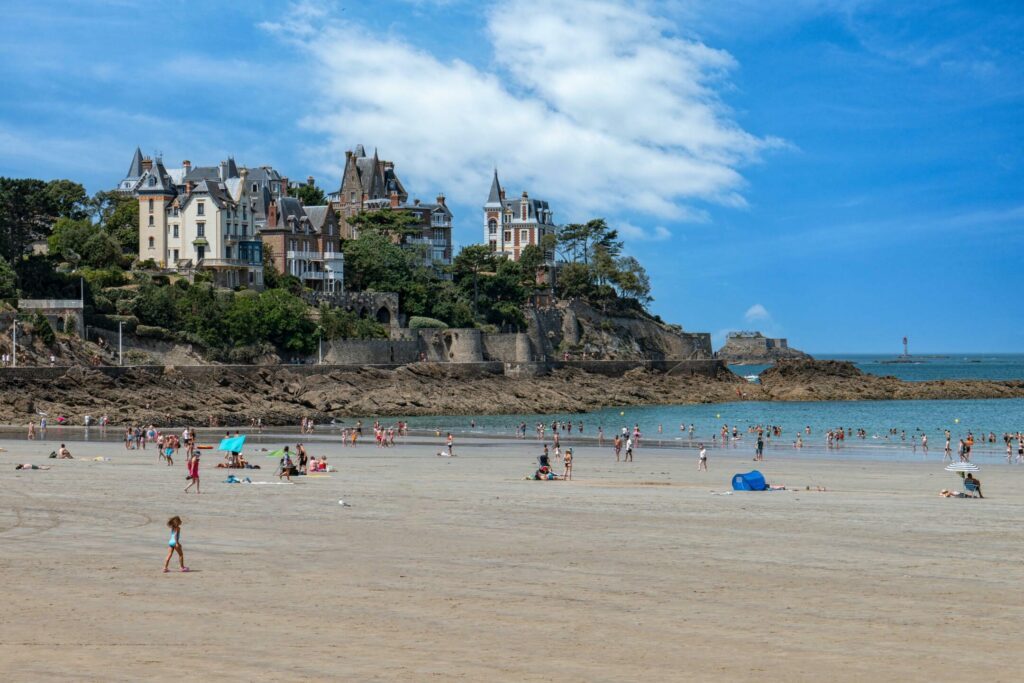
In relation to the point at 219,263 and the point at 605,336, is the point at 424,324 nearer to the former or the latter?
the point at 219,263

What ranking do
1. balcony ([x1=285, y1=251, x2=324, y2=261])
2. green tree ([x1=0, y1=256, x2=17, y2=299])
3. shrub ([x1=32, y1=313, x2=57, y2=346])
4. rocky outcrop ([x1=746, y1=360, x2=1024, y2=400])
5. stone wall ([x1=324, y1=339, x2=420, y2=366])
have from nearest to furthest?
1. shrub ([x1=32, y1=313, x2=57, y2=346])
2. green tree ([x1=0, y1=256, x2=17, y2=299])
3. stone wall ([x1=324, y1=339, x2=420, y2=366])
4. balcony ([x1=285, y1=251, x2=324, y2=261])
5. rocky outcrop ([x1=746, y1=360, x2=1024, y2=400])

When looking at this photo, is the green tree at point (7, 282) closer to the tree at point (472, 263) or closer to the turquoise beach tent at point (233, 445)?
the turquoise beach tent at point (233, 445)

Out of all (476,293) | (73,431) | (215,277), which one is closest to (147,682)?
(73,431)

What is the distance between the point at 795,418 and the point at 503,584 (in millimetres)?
52018

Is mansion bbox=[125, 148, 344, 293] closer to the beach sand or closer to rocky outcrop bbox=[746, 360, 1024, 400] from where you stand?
rocky outcrop bbox=[746, 360, 1024, 400]

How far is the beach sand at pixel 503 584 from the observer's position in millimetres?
11414

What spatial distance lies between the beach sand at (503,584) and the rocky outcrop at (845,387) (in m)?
58.4

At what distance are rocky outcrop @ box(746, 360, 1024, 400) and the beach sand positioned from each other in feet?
191

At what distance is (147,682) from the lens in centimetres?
1049

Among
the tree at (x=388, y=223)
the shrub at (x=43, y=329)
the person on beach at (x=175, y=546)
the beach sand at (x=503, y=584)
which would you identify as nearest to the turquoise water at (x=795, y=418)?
the shrub at (x=43, y=329)

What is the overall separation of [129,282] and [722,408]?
3586 cm

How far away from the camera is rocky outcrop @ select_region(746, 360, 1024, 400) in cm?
8319

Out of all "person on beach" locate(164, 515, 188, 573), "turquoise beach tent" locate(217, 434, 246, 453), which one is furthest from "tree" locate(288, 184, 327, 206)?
"person on beach" locate(164, 515, 188, 573)

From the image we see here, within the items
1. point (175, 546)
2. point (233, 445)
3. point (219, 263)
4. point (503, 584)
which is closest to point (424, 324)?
point (219, 263)
